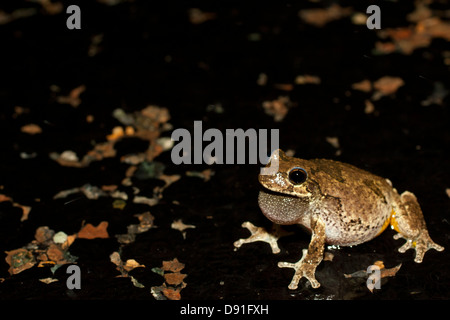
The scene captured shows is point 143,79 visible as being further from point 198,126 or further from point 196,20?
point 196,20

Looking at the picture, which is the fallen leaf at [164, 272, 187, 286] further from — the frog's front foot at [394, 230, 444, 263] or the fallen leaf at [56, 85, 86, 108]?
the fallen leaf at [56, 85, 86, 108]

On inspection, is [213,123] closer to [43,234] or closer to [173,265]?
[173,265]

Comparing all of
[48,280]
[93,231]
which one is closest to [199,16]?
[93,231]

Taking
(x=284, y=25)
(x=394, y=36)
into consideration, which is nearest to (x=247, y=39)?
(x=284, y=25)

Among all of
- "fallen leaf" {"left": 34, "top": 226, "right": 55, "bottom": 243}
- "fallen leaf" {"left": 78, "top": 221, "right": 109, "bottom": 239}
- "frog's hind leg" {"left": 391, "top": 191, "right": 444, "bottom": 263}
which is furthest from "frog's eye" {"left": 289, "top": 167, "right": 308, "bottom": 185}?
"fallen leaf" {"left": 34, "top": 226, "right": 55, "bottom": 243}

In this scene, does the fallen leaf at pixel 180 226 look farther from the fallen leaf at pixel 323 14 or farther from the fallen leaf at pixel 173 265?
the fallen leaf at pixel 323 14

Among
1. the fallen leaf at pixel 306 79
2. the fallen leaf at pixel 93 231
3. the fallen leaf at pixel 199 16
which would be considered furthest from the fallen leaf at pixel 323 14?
the fallen leaf at pixel 93 231

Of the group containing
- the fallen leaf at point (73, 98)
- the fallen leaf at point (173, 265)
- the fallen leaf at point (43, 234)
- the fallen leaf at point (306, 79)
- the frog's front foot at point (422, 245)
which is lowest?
the fallen leaf at point (173, 265)
